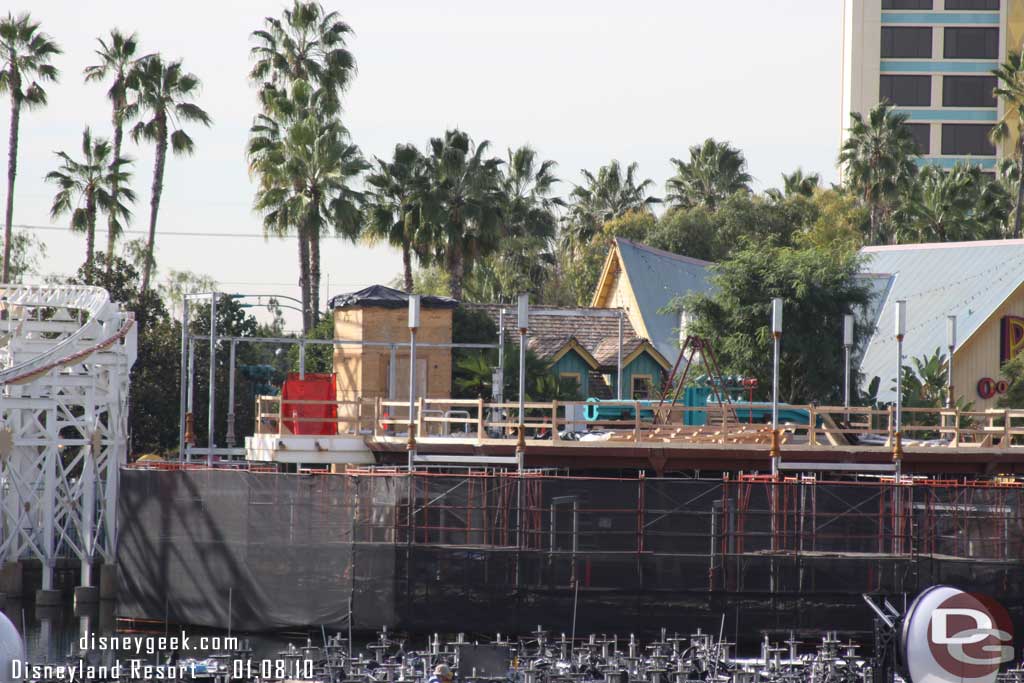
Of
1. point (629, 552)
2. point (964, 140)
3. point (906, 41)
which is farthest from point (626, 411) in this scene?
point (964, 140)

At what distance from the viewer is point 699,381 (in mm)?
54469

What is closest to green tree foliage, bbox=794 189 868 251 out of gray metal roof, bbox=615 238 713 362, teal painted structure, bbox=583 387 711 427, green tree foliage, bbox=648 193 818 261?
green tree foliage, bbox=648 193 818 261

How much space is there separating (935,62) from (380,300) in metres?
77.2

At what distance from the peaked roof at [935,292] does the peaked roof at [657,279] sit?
7099mm

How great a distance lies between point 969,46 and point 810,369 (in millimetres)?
65573

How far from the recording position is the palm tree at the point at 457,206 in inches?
2322

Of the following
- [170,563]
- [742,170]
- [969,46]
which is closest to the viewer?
[170,563]

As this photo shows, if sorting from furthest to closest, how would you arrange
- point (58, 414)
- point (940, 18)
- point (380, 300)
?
1. point (940, 18)
2. point (380, 300)
3. point (58, 414)

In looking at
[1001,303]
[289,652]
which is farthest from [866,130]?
[289,652]

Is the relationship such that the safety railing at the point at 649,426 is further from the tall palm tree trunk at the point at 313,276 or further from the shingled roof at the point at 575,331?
the shingled roof at the point at 575,331

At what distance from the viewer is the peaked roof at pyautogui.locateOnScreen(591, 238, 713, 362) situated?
217ft

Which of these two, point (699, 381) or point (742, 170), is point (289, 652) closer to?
point (699, 381)

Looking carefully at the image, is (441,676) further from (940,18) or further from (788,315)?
(940,18)

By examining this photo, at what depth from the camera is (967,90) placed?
376 feet
